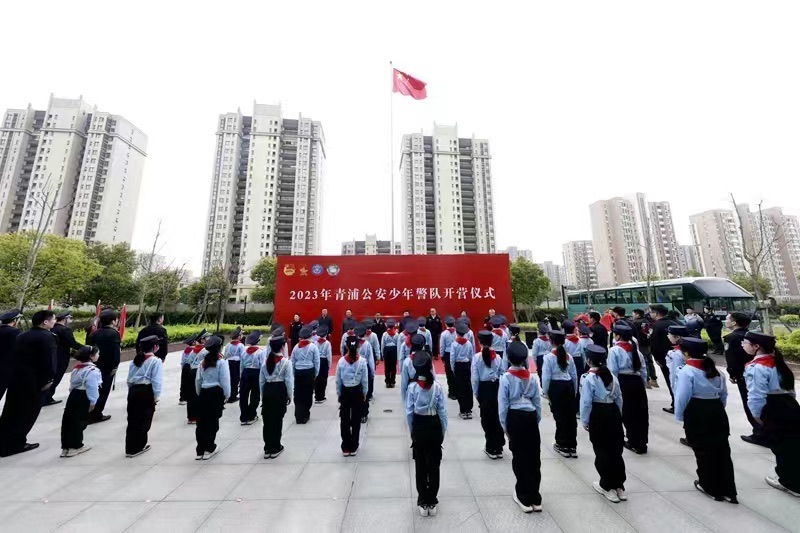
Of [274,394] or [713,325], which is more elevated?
[713,325]

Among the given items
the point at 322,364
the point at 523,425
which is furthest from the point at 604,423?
the point at 322,364

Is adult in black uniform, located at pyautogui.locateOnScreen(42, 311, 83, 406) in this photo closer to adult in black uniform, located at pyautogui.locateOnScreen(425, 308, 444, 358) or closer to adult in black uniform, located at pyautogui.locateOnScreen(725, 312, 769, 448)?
adult in black uniform, located at pyautogui.locateOnScreen(425, 308, 444, 358)

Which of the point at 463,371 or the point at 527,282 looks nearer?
the point at 463,371

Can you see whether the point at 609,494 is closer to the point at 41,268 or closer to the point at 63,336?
the point at 63,336

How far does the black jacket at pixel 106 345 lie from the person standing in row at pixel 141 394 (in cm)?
195

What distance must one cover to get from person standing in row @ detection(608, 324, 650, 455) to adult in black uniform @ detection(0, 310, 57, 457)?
8.61 metres

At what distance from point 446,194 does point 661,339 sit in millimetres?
65899

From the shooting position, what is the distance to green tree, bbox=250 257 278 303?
38125 millimetres

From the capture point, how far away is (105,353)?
5738 millimetres

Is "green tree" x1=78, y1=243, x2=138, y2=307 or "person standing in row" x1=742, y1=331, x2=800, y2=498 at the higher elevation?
"green tree" x1=78, y1=243, x2=138, y2=307

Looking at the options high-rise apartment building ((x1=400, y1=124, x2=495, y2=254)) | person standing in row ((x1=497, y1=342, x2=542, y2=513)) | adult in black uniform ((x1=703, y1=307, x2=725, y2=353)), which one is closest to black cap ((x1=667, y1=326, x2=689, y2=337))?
person standing in row ((x1=497, y1=342, x2=542, y2=513))

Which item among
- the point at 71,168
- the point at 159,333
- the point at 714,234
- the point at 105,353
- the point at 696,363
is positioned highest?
the point at 71,168

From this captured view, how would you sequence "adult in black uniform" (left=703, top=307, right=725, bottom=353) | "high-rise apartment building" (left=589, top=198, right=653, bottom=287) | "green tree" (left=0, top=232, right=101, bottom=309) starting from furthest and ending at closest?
1. "high-rise apartment building" (left=589, top=198, right=653, bottom=287)
2. "green tree" (left=0, top=232, right=101, bottom=309)
3. "adult in black uniform" (left=703, top=307, right=725, bottom=353)

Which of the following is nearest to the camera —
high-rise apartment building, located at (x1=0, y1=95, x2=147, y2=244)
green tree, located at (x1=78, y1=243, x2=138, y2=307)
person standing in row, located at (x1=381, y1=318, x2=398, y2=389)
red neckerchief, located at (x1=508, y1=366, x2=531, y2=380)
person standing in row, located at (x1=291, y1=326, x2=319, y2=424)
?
red neckerchief, located at (x1=508, y1=366, x2=531, y2=380)
